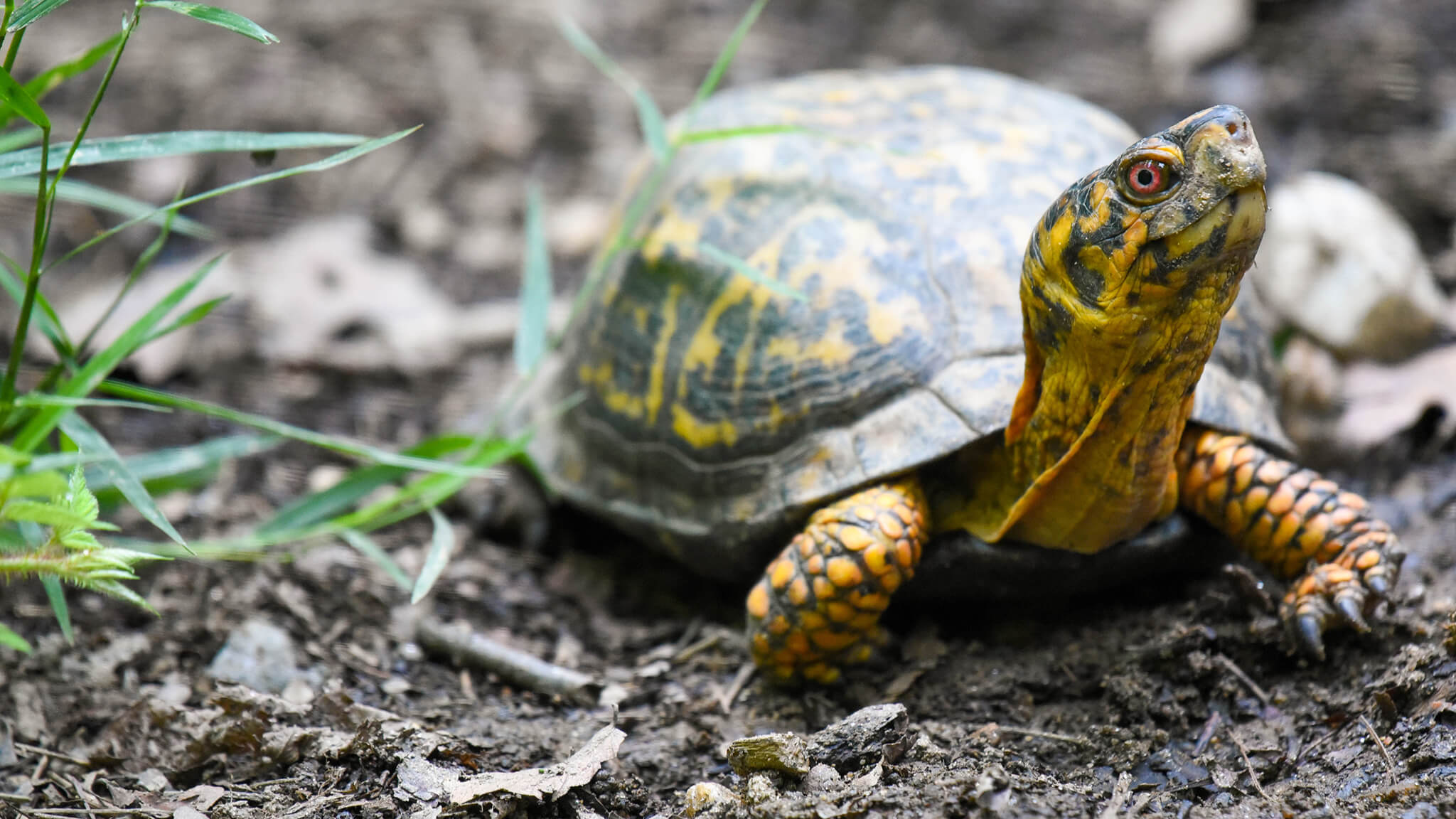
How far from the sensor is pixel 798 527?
2.77 m

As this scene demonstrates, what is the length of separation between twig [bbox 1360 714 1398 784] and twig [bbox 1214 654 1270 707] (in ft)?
0.69

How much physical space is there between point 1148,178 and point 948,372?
28.5 inches

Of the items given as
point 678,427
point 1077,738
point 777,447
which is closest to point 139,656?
point 678,427

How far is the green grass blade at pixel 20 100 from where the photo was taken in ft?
6.24

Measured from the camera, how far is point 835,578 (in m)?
2.48

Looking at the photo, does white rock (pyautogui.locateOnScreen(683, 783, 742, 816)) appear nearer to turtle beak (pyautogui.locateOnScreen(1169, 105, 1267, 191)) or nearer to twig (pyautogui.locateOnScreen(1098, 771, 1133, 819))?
twig (pyautogui.locateOnScreen(1098, 771, 1133, 819))

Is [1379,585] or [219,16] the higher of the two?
Result: [219,16]

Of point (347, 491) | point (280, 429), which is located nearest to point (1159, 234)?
point (280, 429)

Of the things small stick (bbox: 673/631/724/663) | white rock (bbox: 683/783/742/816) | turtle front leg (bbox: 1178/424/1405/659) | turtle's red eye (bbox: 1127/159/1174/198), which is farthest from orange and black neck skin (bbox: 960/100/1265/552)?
white rock (bbox: 683/783/742/816)

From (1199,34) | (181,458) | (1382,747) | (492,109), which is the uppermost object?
(492,109)

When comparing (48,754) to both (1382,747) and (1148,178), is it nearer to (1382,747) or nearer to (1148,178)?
(1148,178)

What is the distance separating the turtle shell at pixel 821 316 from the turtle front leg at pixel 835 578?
91 mm

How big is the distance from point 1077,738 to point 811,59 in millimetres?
4221

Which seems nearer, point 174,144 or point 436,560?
point 174,144
